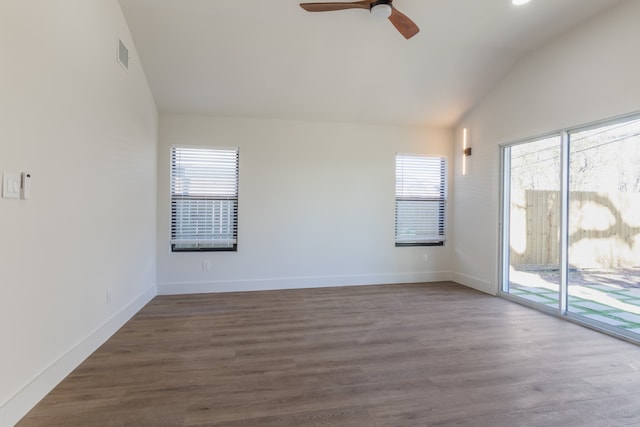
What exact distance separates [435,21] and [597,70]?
1689 millimetres

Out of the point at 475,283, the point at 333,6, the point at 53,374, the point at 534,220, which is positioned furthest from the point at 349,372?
the point at 475,283

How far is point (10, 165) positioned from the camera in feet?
5.61

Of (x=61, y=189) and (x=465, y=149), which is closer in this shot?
(x=61, y=189)

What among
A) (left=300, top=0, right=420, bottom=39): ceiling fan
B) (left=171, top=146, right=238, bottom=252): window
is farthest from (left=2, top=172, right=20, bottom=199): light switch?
(left=171, top=146, right=238, bottom=252): window

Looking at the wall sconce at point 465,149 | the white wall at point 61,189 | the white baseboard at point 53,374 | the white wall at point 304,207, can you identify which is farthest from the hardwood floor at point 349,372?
the wall sconce at point 465,149

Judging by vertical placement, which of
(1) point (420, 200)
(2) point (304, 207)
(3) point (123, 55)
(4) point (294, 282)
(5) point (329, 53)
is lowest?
(4) point (294, 282)

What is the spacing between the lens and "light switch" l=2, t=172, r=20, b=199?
65.4 inches

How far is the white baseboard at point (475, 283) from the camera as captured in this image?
14.8ft

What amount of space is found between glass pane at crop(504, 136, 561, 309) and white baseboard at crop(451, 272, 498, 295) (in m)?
0.19

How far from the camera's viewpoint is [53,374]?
6.89 ft

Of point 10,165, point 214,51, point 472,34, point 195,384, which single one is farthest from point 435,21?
point 195,384

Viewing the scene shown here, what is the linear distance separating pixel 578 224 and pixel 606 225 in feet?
0.86

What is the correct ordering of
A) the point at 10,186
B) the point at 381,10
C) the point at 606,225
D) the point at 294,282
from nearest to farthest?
the point at 10,186, the point at 381,10, the point at 606,225, the point at 294,282

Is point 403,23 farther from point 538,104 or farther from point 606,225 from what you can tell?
point 606,225
